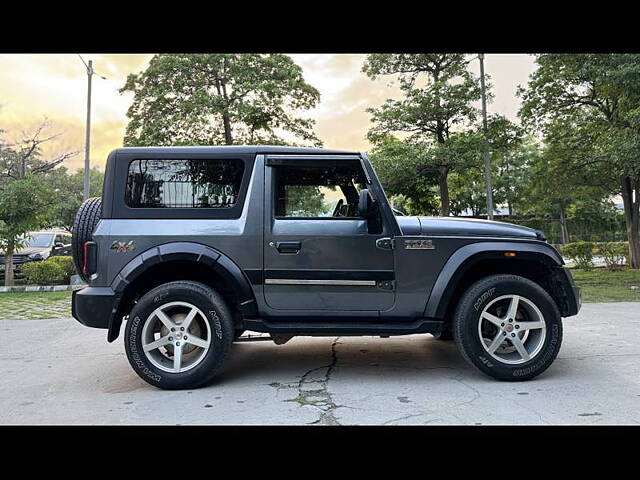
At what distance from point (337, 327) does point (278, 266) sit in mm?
742

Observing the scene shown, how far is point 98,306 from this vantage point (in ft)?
12.9

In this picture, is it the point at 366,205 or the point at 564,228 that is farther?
the point at 564,228

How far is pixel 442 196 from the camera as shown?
1402cm

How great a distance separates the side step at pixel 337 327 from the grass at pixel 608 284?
6.37 meters

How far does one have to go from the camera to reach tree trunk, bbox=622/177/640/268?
48.2 feet

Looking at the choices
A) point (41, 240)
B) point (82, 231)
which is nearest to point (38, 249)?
point (41, 240)

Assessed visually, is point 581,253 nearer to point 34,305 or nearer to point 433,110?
point 433,110

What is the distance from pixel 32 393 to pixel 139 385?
2.80ft

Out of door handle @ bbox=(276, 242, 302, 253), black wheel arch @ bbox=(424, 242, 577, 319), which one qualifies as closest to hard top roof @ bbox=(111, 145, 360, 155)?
door handle @ bbox=(276, 242, 302, 253)

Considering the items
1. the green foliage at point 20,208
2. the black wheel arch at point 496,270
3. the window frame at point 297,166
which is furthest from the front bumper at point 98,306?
the green foliage at point 20,208

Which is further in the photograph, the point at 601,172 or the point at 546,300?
the point at 601,172

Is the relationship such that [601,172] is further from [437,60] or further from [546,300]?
[546,300]
